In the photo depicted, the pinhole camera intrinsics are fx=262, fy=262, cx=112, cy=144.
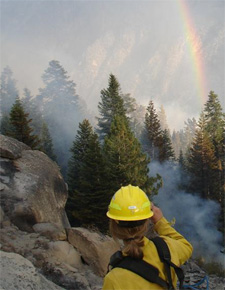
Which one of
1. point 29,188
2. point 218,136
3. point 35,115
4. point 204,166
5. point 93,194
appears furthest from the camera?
point 35,115

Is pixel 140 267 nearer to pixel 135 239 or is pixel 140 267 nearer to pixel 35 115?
pixel 135 239

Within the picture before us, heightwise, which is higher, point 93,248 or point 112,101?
point 112,101

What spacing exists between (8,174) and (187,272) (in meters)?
12.2

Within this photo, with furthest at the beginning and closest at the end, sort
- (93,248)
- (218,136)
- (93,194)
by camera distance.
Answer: (218,136), (93,194), (93,248)

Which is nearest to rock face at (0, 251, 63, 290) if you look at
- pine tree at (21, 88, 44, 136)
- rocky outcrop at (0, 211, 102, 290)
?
rocky outcrop at (0, 211, 102, 290)

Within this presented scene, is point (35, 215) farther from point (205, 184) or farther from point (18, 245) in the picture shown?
point (205, 184)

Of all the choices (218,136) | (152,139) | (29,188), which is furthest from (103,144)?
(29,188)

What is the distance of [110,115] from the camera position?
94.1ft

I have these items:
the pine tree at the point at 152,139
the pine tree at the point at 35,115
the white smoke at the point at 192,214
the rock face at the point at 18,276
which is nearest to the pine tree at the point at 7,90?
the pine tree at the point at 35,115

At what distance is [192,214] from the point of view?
31.8 meters

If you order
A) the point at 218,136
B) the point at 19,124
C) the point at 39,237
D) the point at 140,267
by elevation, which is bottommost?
the point at 39,237

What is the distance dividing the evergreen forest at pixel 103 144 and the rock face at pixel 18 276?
8.89 m

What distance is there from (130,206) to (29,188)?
403 inches

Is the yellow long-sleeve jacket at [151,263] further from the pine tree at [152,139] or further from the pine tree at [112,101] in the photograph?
the pine tree at [152,139]
